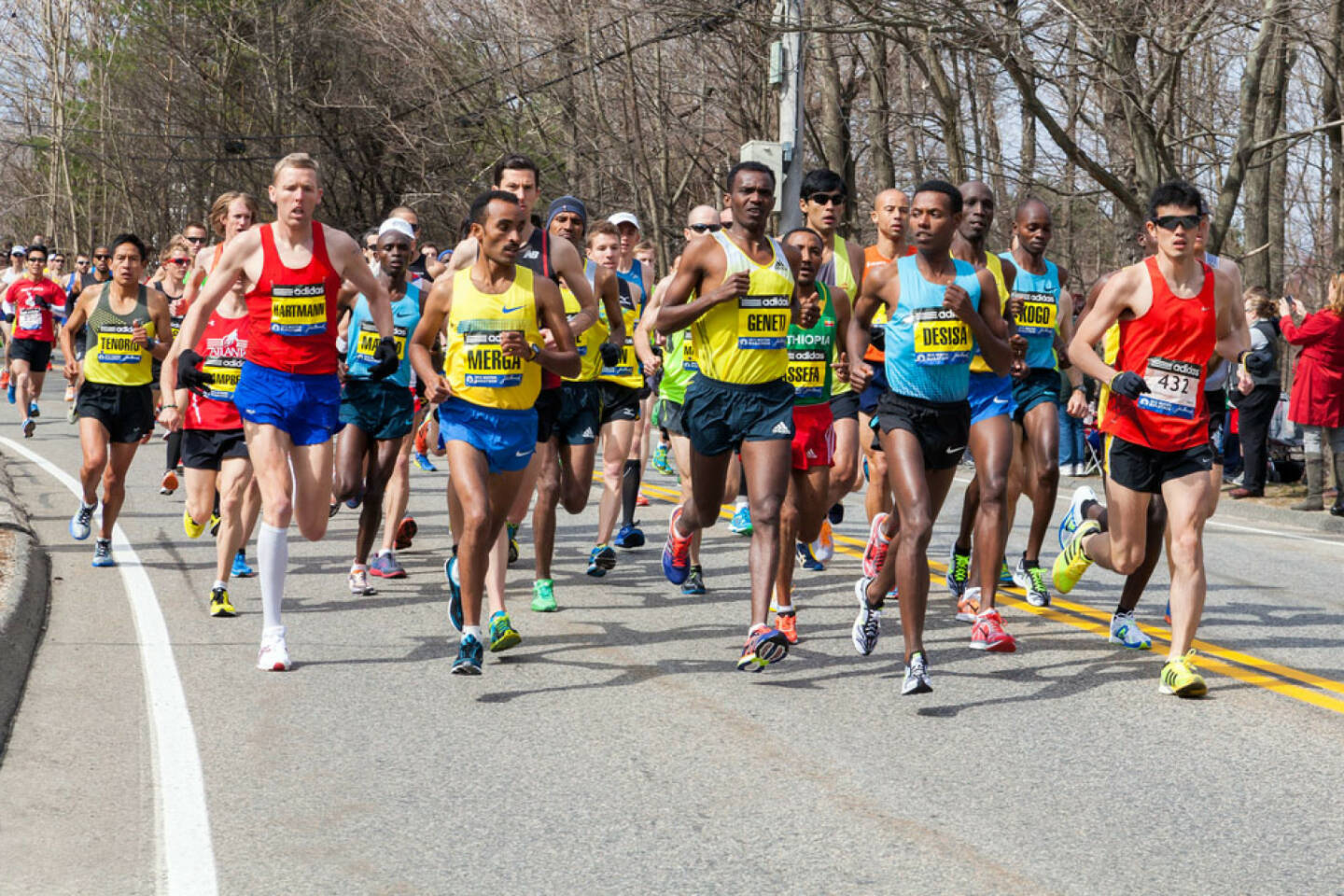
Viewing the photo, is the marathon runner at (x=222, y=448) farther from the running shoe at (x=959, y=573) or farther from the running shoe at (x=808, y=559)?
the running shoe at (x=959, y=573)

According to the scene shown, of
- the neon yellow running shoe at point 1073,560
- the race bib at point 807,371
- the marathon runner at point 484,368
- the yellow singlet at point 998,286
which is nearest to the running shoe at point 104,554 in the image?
the marathon runner at point 484,368

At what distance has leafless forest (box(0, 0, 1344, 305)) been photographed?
63.5 ft

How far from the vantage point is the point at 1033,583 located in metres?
9.63

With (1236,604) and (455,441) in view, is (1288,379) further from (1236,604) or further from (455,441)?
(455,441)

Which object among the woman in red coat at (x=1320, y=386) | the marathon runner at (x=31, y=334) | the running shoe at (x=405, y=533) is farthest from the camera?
the marathon runner at (x=31, y=334)

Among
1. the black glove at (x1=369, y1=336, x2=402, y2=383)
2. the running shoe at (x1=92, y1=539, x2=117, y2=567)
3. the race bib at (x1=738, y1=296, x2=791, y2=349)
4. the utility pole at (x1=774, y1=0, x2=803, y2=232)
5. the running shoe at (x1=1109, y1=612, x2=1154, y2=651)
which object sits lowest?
the running shoe at (x1=1109, y1=612, x2=1154, y2=651)

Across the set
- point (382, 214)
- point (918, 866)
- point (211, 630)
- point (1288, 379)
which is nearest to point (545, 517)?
point (211, 630)

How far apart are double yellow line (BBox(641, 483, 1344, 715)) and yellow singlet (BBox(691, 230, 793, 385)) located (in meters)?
2.36

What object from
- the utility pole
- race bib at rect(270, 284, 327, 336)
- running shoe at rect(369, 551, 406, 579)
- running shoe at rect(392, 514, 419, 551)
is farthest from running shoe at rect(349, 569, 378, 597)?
the utility pole

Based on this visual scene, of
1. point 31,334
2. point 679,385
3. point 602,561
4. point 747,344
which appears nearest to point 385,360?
point 747,344

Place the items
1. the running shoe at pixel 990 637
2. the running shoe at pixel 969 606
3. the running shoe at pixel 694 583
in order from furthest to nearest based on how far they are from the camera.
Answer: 1. the running shoe at pixel 694 583
2. the running shoe at pixel 969 606
3. the running shoe at pixel 990 637

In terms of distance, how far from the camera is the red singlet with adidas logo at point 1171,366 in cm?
728

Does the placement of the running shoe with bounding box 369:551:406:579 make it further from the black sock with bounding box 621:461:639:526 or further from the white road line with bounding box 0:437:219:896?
the black sock with bounding box 621:461:639:526

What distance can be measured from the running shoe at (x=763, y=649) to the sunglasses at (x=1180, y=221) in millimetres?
2367
